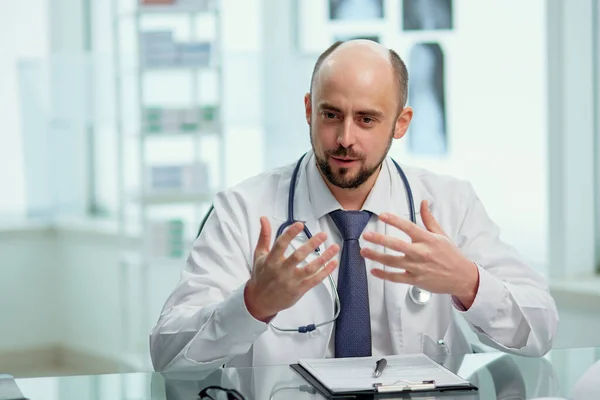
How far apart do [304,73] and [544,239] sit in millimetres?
1351

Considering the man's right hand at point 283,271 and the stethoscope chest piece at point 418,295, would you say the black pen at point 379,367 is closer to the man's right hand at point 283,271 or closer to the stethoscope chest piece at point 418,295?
the man's right hand at point 283,271

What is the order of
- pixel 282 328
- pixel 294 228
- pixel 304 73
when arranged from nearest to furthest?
1. pixel 294 228
2. pixel 282 328
3. pixel 304 73

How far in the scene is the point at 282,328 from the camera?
80.4 inches

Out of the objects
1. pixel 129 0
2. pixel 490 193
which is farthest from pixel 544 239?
pixel 129 0

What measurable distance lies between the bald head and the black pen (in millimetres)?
610

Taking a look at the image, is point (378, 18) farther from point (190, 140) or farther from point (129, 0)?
point (129, 0)

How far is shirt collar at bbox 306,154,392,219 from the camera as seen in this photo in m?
2.14

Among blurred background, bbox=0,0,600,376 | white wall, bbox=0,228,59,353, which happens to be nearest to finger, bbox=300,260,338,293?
blurred background, bbox=0,0,600,376

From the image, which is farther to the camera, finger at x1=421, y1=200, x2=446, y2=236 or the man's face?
the man's face

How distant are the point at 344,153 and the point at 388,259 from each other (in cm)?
37

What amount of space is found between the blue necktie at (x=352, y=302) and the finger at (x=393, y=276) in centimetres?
29

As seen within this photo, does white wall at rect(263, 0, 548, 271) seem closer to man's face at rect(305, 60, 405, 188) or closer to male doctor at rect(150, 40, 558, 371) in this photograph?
male doctor at rect(150, 40, 558, 371)

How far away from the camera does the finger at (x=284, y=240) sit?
1.63m

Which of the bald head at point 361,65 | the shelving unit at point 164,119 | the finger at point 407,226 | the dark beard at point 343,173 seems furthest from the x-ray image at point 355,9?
the finger at point 407,226
